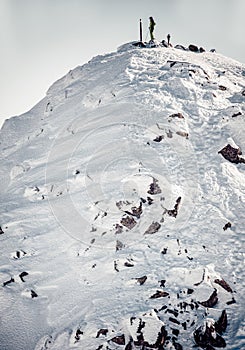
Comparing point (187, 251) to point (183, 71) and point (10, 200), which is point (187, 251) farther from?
point (183, 71)

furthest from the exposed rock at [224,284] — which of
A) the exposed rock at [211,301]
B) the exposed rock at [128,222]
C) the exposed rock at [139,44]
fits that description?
the exposed rock at [139,44]

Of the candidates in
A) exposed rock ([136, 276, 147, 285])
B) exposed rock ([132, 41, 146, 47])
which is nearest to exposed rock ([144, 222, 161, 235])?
exposed rock ([136, 276, 147, 285])

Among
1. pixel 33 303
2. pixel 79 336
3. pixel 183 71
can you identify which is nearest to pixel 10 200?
pixel 33 303

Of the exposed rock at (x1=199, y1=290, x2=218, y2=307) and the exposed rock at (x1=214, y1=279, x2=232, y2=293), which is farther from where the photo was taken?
the exposed rock at (x1=214, y1=279, x2=232, y2=293)

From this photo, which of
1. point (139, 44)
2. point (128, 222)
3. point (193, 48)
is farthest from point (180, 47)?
point (128, 222)

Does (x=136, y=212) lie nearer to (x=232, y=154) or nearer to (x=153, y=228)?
(x=153, y=228)

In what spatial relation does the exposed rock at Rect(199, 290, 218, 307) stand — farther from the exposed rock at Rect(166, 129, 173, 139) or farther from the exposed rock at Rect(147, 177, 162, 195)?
the exposed rock at Rect(166, 129, 173, 139)
